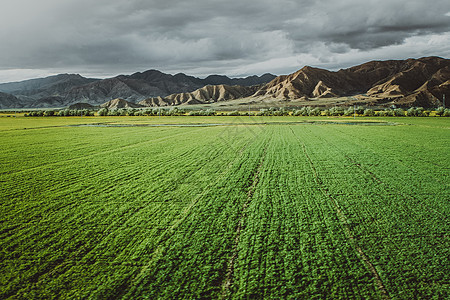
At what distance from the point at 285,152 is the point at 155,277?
14.0 meters

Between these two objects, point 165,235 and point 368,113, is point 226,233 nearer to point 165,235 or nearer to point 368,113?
point 165,235

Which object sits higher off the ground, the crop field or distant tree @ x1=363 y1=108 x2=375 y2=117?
distant tree @ x1=363 y1=108 x2=375 y2=117

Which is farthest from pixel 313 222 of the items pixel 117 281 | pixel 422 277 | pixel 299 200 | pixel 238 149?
pixel 238 149

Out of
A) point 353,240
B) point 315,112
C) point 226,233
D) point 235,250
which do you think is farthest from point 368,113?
point 235,250

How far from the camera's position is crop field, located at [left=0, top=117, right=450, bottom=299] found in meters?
4.88

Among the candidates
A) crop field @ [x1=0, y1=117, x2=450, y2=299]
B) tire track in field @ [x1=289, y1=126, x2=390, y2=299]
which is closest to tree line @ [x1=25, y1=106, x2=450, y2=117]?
crop field @ [x1=0, y1=117, x2=450, y2=299]

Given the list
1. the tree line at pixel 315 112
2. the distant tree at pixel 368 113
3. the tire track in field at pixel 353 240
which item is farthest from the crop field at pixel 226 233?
the tree line at pixel 315 112

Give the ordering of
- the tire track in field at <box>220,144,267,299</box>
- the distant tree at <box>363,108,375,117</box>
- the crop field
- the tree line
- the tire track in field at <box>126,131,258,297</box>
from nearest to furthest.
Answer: the tire track in field at <box>220,144,267,299</box>
the crop field
the tire track in field at <box>126,131,258,297</box>
the tree line
the distant tree at <box>363,108,375,117</box>

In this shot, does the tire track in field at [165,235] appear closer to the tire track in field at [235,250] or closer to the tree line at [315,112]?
the tire track in field at [235,250]

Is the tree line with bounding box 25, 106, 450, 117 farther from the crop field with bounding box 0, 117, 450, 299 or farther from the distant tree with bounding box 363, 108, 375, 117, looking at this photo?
the crop field with bounding box 0, 117, 450, 299

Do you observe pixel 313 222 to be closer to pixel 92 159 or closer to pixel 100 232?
pixel 100 232

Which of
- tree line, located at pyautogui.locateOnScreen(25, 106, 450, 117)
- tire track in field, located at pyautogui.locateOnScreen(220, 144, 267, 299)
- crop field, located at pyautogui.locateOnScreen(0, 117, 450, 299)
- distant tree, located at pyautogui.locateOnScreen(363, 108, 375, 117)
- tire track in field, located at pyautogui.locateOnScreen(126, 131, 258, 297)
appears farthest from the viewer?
distant tree, located at pyautogui.locateOnScreen(363, 108, 375, 117)

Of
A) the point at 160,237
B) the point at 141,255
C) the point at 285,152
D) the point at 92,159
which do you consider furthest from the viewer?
the point at 285,152

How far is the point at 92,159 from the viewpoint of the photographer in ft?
53.6
